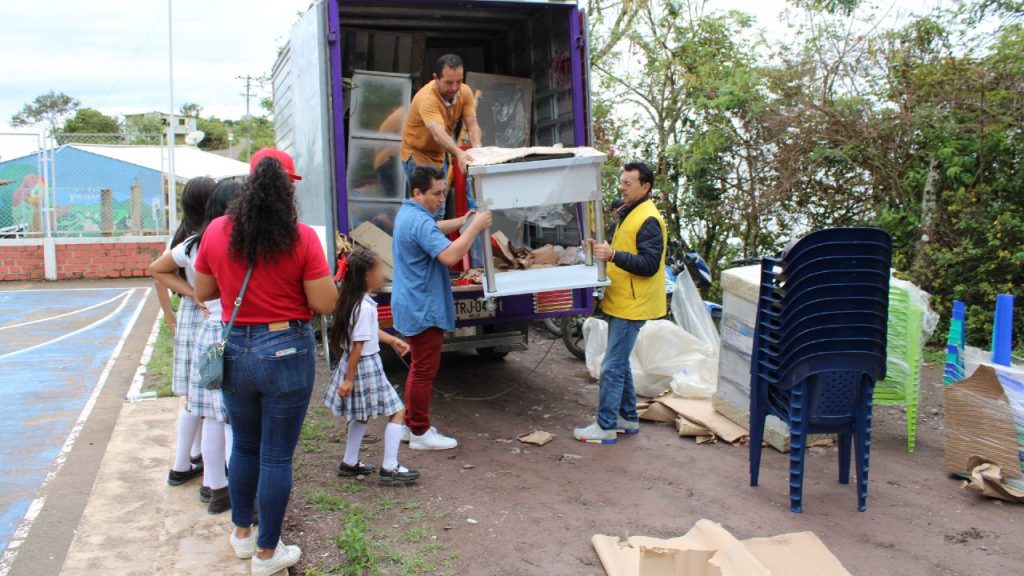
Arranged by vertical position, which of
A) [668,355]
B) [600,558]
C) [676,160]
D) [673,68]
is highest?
[673,68]

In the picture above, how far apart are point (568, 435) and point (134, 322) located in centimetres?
830

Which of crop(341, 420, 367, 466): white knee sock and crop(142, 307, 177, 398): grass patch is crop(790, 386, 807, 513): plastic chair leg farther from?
crop(142, 307, 177, 398): grass patch

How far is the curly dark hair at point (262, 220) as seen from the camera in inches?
123

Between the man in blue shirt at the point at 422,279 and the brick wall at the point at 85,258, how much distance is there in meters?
13.4

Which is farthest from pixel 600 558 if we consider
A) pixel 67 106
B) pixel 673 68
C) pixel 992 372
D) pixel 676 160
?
pixel 67 106

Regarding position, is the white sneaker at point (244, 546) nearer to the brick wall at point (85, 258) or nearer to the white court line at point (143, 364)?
the white court line at point (143, 364)

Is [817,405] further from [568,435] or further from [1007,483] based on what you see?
[568,435]

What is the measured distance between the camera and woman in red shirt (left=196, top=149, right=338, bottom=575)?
3162 millimetres

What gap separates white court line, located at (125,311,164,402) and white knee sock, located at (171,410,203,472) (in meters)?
2.43

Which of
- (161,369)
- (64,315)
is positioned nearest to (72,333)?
Answer: (64,315)

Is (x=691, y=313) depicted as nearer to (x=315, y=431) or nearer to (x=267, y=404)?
(x=315, y=431)

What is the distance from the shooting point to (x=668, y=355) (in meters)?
6.59

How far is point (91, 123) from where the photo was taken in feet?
157

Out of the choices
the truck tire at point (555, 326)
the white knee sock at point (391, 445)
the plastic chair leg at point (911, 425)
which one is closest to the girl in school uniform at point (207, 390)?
the white knee sock at point (391, 445)
